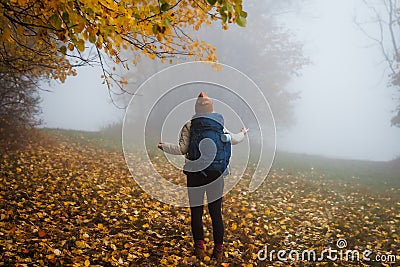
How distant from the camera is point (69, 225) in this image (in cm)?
498

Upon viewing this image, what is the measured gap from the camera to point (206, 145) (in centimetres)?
373

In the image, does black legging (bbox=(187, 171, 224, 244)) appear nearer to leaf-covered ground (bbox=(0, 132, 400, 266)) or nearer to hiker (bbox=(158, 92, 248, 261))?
hiker (bbox=(158, 92, 248, 261))

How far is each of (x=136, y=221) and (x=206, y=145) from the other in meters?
2.49

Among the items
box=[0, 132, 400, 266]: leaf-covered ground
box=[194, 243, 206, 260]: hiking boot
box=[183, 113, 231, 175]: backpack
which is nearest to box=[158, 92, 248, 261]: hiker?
box=[183, 113, 231, 175]: backpack

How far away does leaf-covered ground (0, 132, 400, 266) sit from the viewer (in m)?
4.29

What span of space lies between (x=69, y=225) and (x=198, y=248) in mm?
2052

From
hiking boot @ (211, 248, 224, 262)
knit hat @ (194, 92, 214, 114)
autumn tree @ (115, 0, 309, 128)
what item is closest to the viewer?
knit hat @ (194, 92, 214, 114)

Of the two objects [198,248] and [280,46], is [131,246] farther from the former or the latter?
[280,46]

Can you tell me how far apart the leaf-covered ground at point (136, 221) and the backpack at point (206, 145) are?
136 cm

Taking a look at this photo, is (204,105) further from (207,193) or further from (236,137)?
(207,193)

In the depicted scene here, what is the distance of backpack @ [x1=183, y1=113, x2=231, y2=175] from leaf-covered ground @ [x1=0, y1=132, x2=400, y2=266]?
1358mm

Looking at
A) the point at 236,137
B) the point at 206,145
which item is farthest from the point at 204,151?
the point at 236,137

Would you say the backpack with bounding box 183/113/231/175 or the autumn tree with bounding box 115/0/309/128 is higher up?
the autumn tree with bounding box 115/0/309/128

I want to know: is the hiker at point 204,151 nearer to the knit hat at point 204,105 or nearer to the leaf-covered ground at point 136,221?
the knit hat at point 204,105
